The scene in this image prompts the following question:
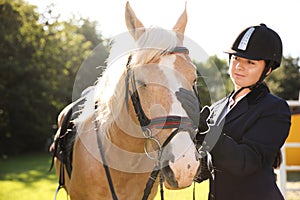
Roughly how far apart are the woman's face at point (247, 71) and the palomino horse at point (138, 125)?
30 centimetres

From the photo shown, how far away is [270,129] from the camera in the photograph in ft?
6.45

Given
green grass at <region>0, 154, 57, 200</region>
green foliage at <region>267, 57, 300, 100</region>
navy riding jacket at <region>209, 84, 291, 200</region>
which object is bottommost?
green foliage at <region>267, 57, 300, 100</region>

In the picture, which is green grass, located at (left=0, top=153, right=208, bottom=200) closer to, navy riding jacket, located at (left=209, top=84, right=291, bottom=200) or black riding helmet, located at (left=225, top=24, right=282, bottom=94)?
navy riding jacket, located at (left=209, top=84, right=291, bottom=200)

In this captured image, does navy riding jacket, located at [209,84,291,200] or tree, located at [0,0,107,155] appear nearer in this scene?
navy riding jacket, located at [209,84,291,200]

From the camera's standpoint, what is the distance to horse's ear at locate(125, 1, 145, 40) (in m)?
2.24

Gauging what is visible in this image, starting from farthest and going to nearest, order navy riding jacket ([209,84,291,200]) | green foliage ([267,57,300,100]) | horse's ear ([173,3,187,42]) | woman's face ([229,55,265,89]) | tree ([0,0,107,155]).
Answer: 1. green foliage ([267,57,300,100])
2. tree ([0,0,107,155])
3. horse's ear ([173,3,187,42])
4. woman's face ([229,55,265,89])
5. navy riding jacket ([209,84,291,200])

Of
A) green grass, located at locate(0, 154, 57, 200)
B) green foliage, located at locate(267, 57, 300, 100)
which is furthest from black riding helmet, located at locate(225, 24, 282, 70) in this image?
green foliage, located at locate(267, 57, 300, 100)

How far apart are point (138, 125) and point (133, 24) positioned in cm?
63

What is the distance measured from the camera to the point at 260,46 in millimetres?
2129

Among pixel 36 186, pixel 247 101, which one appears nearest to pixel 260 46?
pixel 247 101

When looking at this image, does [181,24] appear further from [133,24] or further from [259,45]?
[259,45]

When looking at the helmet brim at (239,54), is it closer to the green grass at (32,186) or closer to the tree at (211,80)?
the tree at (211,80)

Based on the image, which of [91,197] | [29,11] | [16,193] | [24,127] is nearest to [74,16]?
[29,11]

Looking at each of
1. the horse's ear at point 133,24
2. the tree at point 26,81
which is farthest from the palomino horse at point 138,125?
the tree at point 26,81
